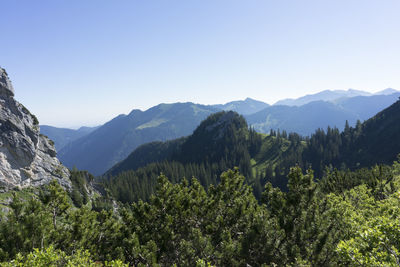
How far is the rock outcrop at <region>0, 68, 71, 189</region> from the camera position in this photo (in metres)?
85.8

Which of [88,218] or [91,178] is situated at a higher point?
[88,218]

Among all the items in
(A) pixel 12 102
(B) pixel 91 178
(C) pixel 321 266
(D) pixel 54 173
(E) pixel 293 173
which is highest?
(A) pixel 12 102

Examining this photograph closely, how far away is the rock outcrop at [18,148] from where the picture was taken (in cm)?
8581

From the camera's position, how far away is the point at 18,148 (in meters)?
91.8

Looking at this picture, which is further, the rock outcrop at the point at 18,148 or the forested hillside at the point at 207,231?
the rock outcrop at the point at 18,148

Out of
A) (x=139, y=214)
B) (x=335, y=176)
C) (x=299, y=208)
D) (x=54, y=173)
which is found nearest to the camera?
(x=299, y=208)

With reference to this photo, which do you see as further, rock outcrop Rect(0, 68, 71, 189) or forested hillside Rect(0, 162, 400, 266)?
rock outcrop Rect(0, 68, 71, 189)

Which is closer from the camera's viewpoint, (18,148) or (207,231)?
(207,231)

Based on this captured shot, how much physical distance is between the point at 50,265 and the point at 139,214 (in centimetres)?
1151

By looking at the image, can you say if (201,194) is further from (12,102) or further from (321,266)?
(12,102)

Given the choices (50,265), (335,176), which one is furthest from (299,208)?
(335,176)

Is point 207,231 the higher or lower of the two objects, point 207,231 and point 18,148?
the lower

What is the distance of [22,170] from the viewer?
90625mm

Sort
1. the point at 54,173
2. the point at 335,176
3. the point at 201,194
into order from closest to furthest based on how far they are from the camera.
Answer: the point at 201,194
the point at 335,176
the point at 54,173
